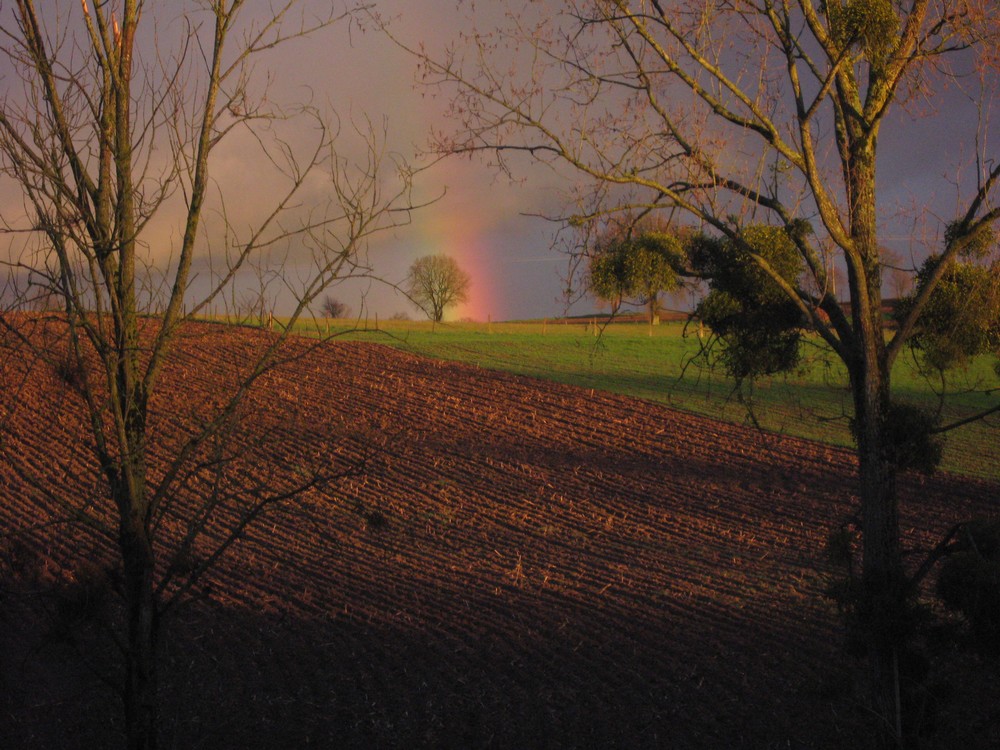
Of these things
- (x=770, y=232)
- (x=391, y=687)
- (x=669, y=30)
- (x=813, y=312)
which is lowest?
(x=391, y=687)

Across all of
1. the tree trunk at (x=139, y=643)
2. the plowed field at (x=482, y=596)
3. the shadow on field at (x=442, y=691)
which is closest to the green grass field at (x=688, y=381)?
the plowed field at (x=482, y=596)

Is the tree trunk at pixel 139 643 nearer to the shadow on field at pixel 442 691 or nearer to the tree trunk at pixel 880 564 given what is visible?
the shadow on field at pixel 442 691

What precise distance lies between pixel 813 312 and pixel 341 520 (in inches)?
429

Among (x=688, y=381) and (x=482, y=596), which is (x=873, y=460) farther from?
(x=688, y=381)

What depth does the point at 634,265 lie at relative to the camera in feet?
26.3

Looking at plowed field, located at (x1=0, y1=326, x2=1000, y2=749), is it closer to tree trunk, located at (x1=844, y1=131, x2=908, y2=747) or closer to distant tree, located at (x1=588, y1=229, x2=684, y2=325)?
tree trunk, located at (x1=844, y1=131, x2=908, y2=747)

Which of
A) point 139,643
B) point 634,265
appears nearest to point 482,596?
point 634,265

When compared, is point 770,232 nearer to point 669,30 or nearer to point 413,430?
point 669,30

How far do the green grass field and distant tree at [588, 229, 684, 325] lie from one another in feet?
25.9

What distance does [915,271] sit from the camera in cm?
792

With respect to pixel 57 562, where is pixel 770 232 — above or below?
above

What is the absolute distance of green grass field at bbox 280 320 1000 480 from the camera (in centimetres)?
2295

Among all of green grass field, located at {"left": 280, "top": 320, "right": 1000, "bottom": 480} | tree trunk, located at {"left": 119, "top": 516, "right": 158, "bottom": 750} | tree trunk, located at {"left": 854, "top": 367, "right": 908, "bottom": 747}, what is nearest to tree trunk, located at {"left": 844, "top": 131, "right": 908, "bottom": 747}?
tree trunk, located at {"left": 854, "top": 367, "right": 908, "bottom": 747}

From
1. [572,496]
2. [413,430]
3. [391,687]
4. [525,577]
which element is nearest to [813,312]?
[391,687]
